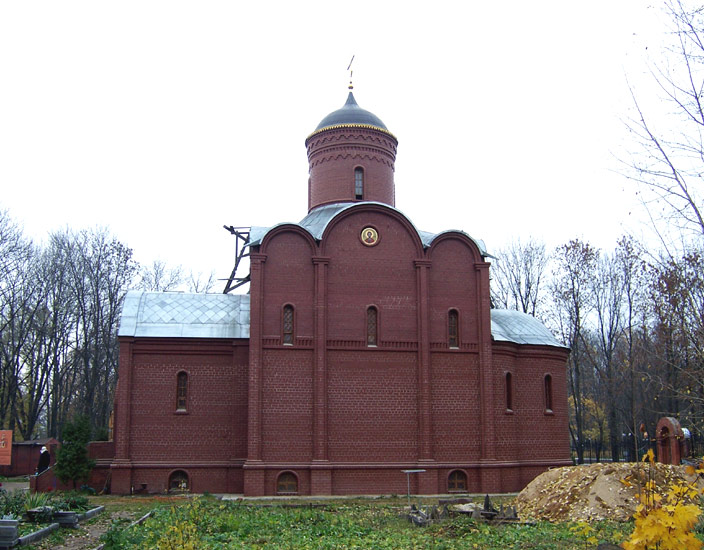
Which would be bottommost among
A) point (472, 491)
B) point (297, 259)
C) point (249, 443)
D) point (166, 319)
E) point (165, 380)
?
point (472, 491)

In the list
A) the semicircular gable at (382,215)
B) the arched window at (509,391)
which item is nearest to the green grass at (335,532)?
the arched window at (509,391)

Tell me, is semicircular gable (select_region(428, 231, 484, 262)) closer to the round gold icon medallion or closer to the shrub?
the round gold icon medallion

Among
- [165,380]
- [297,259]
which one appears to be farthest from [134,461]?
[297,259]

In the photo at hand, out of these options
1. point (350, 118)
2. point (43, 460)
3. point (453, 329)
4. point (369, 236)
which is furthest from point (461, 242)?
point (43, 460)

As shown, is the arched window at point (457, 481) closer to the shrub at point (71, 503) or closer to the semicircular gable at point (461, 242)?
the semicircular gable at point (461, 242)

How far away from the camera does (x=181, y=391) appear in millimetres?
22719

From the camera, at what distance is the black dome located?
26.3 metres

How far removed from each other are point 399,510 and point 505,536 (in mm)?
5034

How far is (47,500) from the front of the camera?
650 inches

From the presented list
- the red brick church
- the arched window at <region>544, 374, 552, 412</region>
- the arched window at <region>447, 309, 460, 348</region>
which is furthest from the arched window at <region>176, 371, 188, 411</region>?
the arched window at <region>544, 374, 552, 412</region>

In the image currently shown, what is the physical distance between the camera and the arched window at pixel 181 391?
2256 cm

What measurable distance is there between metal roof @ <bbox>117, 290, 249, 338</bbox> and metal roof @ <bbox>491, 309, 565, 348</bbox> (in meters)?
8.50

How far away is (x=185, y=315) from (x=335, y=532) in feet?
39.3

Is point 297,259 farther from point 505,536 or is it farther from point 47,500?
point 505,536
